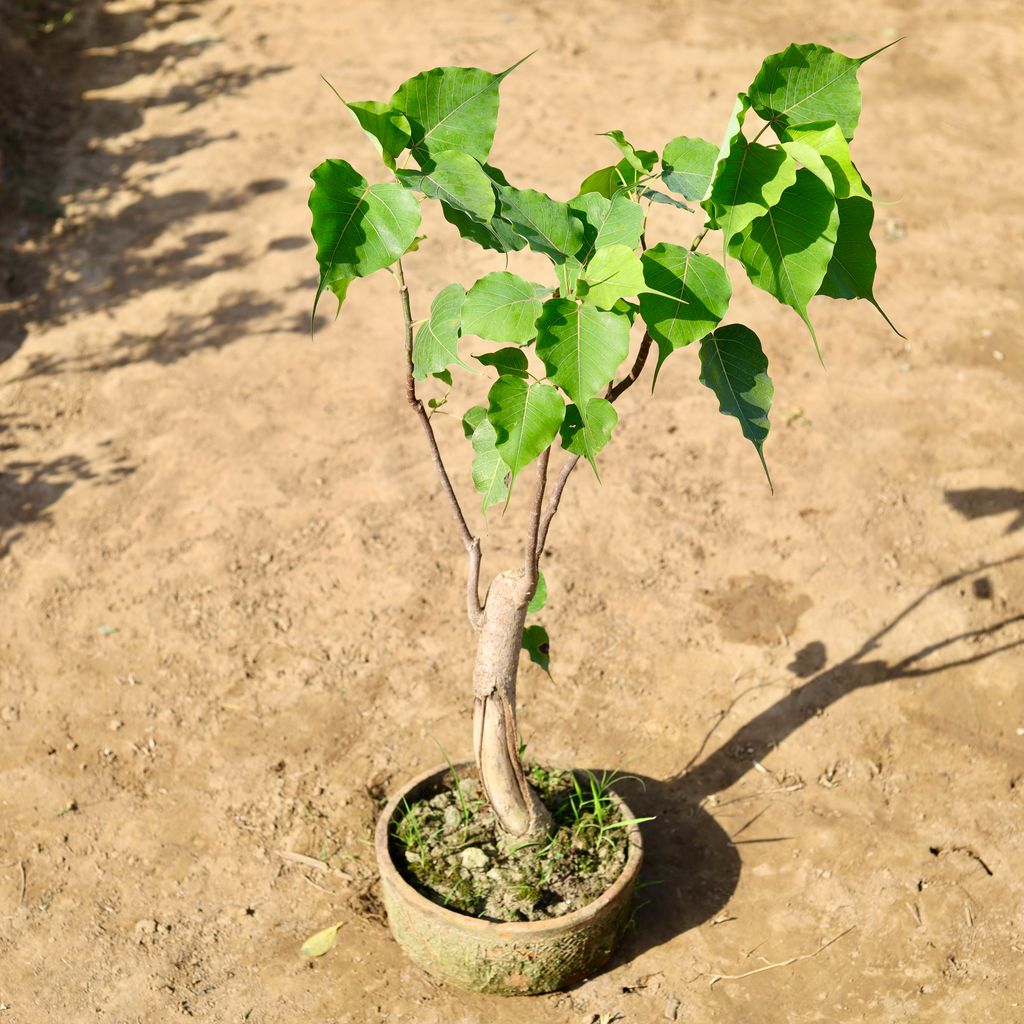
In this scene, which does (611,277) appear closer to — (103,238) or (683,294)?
(683,294)

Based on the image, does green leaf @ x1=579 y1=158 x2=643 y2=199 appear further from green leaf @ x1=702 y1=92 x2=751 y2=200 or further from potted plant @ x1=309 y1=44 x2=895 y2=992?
green leaf @ x1=702 y1=92 x2=751 y2=200

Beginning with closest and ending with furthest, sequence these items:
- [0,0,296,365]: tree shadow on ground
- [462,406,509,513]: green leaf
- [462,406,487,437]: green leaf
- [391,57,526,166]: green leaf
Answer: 1. [391,57,526,166]: green leaf
2. [462,406,509,513]: green leaf
3. [462,406,487,437]: green leaf
4. [0,0,296,365]: tree shadow on ground

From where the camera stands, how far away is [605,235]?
213 centimetres

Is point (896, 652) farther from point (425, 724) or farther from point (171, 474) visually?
point (171, 474)

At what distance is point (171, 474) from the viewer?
473 centimetres

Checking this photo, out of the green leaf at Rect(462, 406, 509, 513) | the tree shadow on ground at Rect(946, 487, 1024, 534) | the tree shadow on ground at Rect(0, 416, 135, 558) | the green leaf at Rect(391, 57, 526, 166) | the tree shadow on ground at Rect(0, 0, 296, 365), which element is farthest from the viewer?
the tree shadow on ground at Rect(0, 0, 296, 365)

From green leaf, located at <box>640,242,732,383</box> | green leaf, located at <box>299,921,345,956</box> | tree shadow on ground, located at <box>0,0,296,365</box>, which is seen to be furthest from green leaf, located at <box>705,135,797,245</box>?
tree shadow on ground, located at <box>0,0,296,365</box>

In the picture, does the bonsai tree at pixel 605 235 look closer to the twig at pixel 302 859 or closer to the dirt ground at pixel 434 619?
the dirt ground at pixel 434 619

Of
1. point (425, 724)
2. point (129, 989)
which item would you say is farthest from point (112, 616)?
point (129, 989)

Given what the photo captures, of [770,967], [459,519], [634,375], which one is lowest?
[770,967]

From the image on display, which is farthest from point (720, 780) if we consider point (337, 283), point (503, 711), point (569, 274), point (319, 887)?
point (337, 283)

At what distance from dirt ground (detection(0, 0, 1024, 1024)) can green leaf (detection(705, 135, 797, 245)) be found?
19 cm

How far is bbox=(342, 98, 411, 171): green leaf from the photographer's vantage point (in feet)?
6.63

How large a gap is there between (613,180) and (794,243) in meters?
0.51
